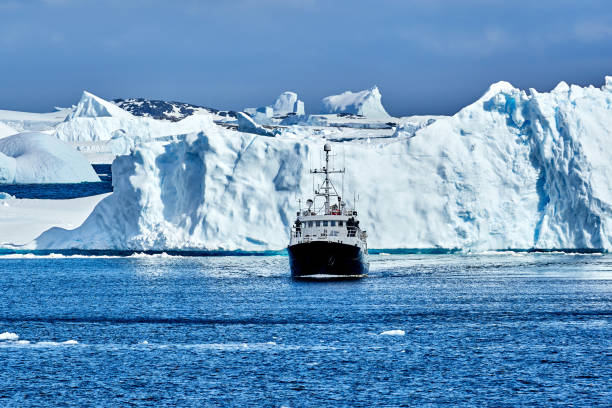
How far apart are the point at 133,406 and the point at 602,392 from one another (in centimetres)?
874

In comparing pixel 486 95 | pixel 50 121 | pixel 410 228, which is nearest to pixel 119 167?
pixel 410 228

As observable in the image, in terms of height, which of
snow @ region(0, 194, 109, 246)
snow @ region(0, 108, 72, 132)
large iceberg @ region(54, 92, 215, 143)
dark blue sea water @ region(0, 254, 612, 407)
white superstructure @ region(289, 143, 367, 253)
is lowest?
dark blue sea water @ region(0, 254, 612, 407)

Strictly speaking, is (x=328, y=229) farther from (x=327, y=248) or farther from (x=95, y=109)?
(x=95, y=109)

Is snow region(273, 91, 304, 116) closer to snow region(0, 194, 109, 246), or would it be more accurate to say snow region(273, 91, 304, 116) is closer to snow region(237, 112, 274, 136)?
snow region(0, 194, 109, 246)

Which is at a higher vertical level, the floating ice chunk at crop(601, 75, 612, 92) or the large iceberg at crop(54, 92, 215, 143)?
the large iceberg at crop(54, 92, 215, 143)

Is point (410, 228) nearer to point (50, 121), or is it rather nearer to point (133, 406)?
point (133, 406)

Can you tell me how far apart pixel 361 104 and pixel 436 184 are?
72.3m

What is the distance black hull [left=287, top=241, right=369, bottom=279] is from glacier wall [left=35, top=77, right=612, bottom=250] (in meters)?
7.54

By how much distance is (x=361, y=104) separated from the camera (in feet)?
400

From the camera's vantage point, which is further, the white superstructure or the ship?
the white superstructure

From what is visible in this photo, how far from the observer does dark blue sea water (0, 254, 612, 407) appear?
1970 cm

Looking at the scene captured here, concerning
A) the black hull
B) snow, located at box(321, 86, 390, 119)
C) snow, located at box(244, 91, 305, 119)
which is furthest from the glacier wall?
snow, located at box(244, 91, 305, 119)

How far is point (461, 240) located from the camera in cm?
4966

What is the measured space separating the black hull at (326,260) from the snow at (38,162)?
151 feet
